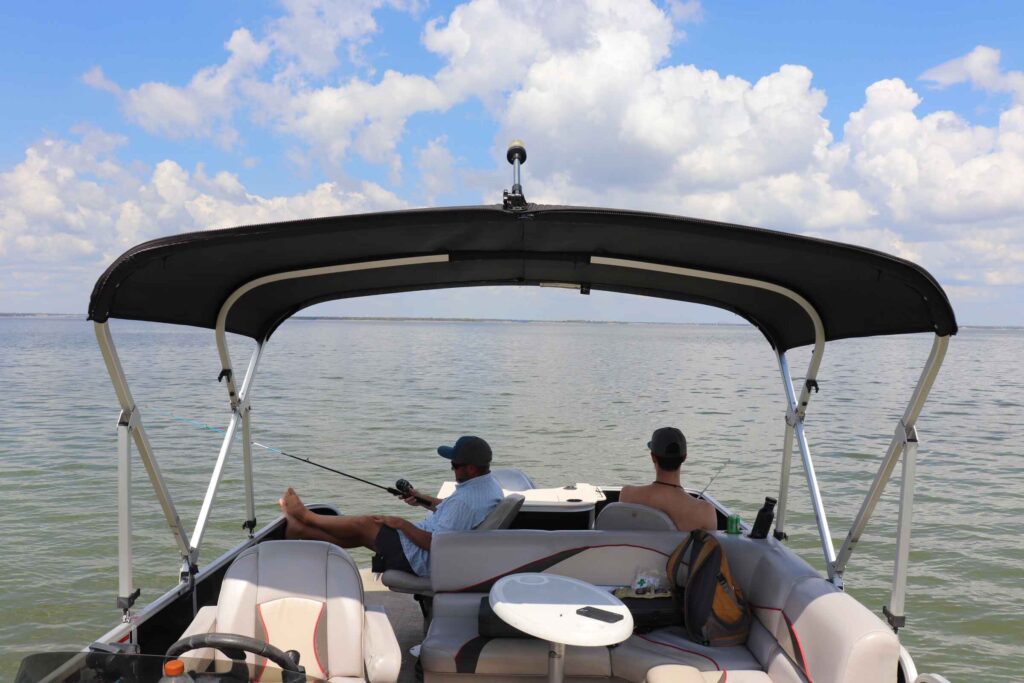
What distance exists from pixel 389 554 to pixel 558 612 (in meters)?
1.75

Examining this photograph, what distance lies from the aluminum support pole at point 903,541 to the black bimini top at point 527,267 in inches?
20.4

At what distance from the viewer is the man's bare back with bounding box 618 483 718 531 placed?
4074 millimetres

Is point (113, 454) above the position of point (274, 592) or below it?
below

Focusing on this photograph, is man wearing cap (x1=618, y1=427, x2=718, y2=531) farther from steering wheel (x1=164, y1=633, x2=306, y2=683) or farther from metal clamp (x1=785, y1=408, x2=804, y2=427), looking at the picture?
steering wheel (x1=164, y1=633, x2=306, y2=683)

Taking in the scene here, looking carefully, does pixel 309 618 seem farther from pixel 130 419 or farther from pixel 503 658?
pixel 130 419

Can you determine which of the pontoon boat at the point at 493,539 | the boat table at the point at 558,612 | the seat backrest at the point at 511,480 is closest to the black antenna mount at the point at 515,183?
the pontoon boat at the point at 493,539

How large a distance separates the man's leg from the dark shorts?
13.0 inches

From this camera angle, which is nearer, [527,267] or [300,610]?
[300,610]

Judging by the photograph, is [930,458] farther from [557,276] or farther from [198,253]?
[198,253]

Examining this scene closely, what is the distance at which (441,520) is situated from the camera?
447cm

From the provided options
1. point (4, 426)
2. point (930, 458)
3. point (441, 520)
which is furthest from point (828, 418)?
point (4, 426)

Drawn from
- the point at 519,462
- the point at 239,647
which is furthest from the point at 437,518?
the point at 519,462

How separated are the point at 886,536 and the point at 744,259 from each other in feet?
23.1

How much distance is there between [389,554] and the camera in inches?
171
